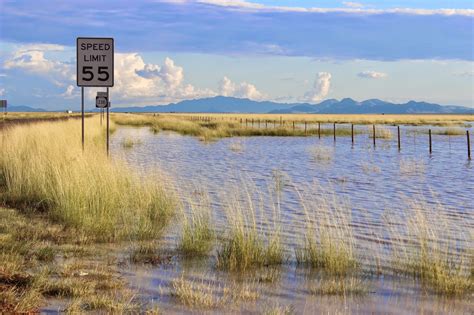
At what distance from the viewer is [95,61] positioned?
14688 millimetres

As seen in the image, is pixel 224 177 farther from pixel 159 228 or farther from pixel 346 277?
pixel 346 277

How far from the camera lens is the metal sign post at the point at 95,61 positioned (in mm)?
14609

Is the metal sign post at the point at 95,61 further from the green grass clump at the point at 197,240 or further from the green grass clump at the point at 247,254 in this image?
the green grass clump at the point at 247,254

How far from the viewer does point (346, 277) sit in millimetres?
6660

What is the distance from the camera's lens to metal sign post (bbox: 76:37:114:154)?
14609 mm

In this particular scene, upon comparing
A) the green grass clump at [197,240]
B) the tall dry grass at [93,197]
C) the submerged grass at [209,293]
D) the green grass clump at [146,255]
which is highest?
the tall dry grass at [93,197]

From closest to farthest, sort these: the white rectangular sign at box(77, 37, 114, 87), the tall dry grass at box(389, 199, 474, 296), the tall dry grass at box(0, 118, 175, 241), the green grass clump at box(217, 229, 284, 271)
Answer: the tall dry grass at box(389, 199, 474, 296) < the green grass clump at box(217, 229, 284, 271) < the tall dry grass at box(0, 118, 175, 241) < the white rectangular sign at box(77, 37, 114, 87)

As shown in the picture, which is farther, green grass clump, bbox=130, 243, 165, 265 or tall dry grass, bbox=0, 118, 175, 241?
tall dry grass, bbox=0, 118, 175, 241

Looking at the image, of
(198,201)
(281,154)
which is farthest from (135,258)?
(281,154)

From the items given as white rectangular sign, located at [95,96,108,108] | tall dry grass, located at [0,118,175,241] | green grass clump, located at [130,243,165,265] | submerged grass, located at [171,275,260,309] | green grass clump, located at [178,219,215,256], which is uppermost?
white rectangular sign, located at [95,96,108,108]

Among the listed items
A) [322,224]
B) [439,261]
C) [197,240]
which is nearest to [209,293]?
[197,240]

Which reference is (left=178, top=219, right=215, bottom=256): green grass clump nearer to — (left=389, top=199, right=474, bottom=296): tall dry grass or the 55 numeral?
(left=389, top=199, right=474, bottom=296): tall dry grass

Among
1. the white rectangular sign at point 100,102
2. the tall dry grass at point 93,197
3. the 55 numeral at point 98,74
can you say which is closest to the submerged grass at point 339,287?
the tall dry grass at point 93,197

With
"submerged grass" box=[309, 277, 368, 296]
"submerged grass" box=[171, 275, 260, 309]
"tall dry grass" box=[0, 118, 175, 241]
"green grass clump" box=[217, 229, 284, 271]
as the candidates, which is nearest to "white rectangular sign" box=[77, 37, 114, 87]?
"tall dry grass" box=[0, 118, 175, 241]
